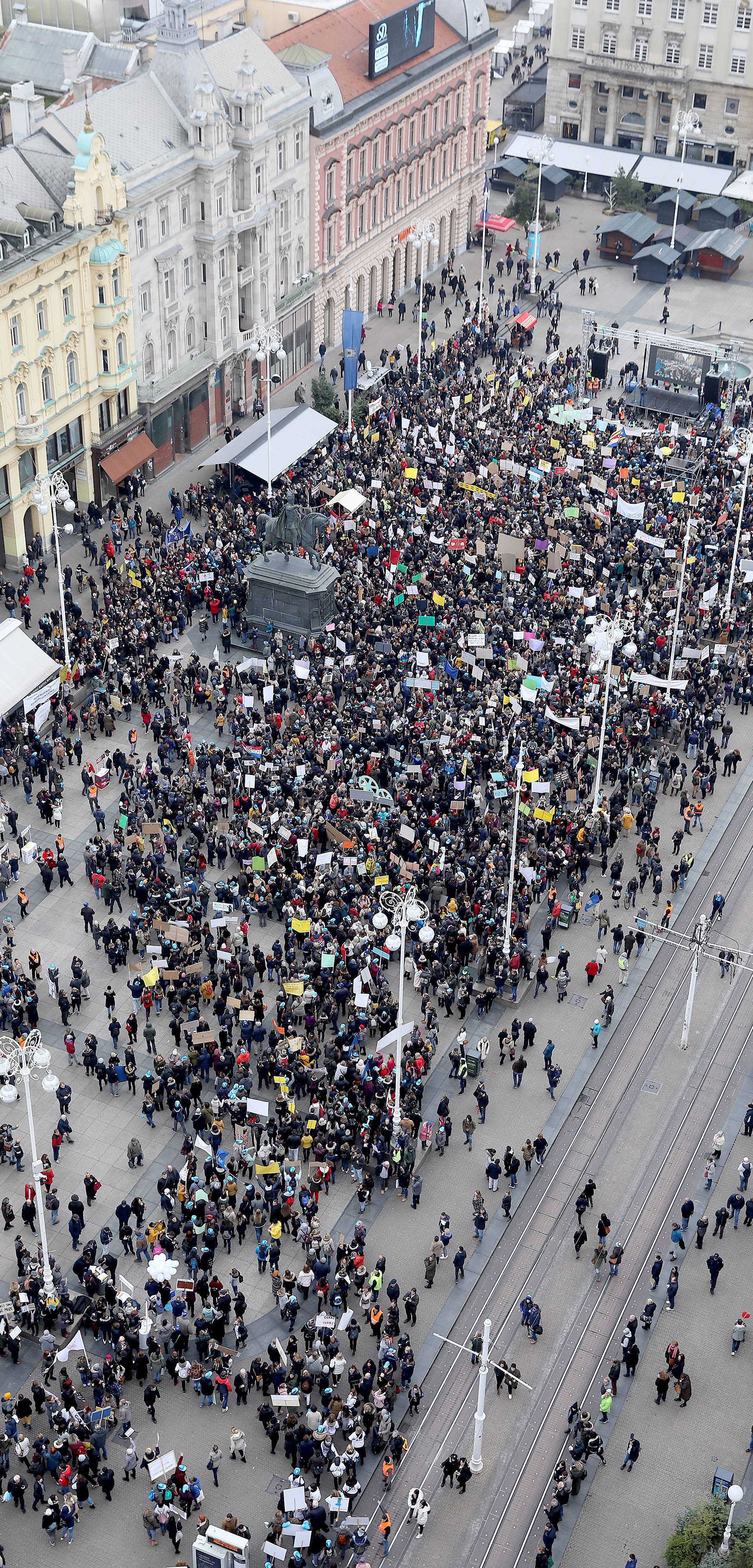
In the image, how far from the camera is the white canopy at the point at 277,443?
86000 mm

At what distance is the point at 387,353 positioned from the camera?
10188 cm

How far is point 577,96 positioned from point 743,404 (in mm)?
44131

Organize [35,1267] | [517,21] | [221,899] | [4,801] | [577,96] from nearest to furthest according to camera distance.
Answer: [35,1267]
[221,899]
[4,801]
[577,96]
[517,21]

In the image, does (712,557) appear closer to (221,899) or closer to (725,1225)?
(221,899)

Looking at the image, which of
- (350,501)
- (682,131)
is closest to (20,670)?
(350,501)

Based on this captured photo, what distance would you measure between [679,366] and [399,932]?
5253cm

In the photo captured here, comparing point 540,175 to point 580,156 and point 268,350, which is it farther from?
point 268,350

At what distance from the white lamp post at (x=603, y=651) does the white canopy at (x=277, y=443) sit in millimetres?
25003

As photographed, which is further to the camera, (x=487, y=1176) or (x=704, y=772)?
(x=704, y=772)

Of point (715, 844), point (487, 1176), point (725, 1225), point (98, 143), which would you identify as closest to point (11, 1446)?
point (487, 1176)

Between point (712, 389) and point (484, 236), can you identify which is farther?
point (484, 236)

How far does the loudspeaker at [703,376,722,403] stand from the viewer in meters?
96.4

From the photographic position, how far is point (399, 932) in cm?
5322

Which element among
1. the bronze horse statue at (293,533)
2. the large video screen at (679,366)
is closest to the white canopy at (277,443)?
the bronze horse statue at (293,533)
